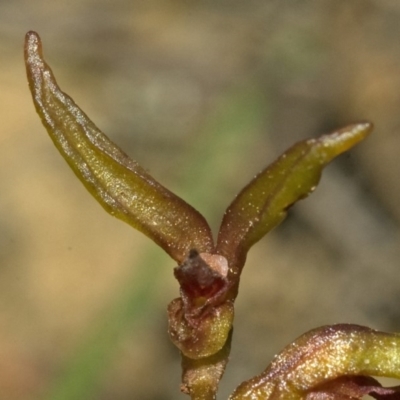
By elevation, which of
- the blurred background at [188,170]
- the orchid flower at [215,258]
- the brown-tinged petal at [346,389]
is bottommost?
the brown-tinged petal at [346,389]

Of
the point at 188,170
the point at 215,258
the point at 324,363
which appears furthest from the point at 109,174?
the point at 188,170

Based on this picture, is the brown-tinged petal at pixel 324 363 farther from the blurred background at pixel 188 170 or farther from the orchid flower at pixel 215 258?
the blurred background at pixel 188 170

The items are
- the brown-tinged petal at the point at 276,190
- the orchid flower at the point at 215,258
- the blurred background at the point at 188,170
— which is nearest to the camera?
the brown-tinged petal at the point at 276,190

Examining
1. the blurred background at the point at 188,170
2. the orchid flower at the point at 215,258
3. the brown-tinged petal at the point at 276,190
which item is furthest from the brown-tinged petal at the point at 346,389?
the blurred background at the point at 188,170

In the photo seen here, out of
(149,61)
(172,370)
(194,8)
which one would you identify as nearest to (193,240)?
(172,370)

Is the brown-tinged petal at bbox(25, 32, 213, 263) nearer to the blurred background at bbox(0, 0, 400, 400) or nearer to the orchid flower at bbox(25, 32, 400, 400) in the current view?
the orchid flower at bbox(25, 32, 400, 400)

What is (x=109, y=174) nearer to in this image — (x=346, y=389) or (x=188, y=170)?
(x=346, y=389)

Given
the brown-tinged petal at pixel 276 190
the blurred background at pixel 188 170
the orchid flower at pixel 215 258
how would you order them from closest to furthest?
the brown-tinged petal at pixel 276 190 < the orchid flower at pixel 215 258 < the blurred background at pixel 188 170
